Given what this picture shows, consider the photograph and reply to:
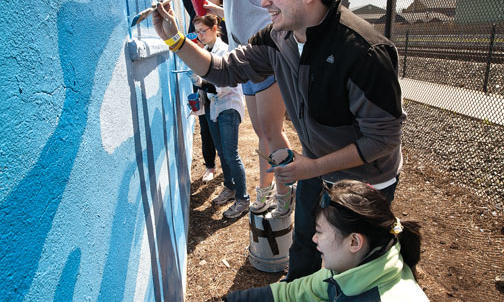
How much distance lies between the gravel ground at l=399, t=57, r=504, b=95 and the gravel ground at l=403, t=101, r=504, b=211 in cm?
62

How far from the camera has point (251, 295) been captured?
1720 mm

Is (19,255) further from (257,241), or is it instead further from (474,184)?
(474,184)

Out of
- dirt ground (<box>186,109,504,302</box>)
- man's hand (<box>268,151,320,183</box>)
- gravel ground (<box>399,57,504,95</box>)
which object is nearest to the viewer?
man's hand (<box>268,151,320,183</box>)

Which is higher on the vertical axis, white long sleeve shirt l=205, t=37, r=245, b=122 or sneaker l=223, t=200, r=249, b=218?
white long sleeve shirt l=205, t=37, r=245, b=122

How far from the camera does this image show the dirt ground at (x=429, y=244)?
279cm

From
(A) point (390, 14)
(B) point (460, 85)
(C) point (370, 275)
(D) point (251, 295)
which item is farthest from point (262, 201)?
(B) point (460, 85)

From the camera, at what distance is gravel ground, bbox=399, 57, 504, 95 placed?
22.0 ft

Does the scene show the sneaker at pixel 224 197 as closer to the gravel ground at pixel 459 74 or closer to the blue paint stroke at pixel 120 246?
the blue paint stroke at pixel 120 246

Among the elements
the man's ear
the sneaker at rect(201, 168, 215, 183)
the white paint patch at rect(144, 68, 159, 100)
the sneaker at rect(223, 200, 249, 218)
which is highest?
the white paint patch at rect(144, 68, 159, 100)

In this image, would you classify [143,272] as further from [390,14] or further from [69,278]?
[390,14]

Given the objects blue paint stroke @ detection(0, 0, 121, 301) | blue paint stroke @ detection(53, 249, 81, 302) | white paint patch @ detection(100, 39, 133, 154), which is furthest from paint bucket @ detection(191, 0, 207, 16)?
blue paint stroke @ detection(53, 249, 81, 302)

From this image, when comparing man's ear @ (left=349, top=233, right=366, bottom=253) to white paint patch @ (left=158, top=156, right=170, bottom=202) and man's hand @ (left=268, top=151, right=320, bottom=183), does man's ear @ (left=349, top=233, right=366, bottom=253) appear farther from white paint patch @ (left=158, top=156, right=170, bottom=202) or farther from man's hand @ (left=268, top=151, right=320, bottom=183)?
white paint patch @ (left=158, top=156, right=170, bottom=202)

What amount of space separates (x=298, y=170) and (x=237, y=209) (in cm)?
200

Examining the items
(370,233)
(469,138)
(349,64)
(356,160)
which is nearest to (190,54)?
(349,64)
